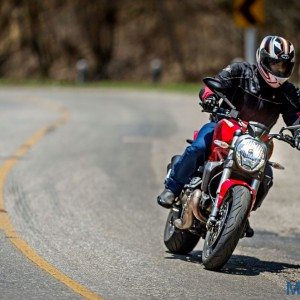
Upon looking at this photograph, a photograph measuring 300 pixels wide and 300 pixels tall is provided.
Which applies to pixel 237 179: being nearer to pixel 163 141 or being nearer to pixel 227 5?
pixel 163 141

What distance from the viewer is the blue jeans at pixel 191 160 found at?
9219 millimetres

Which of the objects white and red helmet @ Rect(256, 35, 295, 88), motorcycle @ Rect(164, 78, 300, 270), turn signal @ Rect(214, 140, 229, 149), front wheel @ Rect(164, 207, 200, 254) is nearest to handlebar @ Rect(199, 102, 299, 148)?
motorcycle @ Rect(164, 78, 300, 270)

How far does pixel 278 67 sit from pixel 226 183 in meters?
1.13

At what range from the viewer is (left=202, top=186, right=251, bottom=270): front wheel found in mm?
8375

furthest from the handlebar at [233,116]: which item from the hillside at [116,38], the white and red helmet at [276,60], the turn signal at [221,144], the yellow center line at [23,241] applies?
the hillside at [116,38]

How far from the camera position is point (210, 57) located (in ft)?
155

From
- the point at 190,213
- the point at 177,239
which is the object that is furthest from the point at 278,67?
the point at 177,239

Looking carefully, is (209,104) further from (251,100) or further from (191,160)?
(191,160)

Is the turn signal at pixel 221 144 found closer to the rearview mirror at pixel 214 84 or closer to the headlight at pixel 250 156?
the headlight at pixel 250 156

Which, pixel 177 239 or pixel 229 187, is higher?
pixel 229 187

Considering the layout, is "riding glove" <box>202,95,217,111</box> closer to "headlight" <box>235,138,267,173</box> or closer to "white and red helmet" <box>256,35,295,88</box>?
"white and red helmet" <box>256,35,295,88</box>

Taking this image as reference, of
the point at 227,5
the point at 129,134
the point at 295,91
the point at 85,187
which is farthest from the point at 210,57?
the point at 295,91

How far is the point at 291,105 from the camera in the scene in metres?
9.29

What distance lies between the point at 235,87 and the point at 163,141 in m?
10.9
